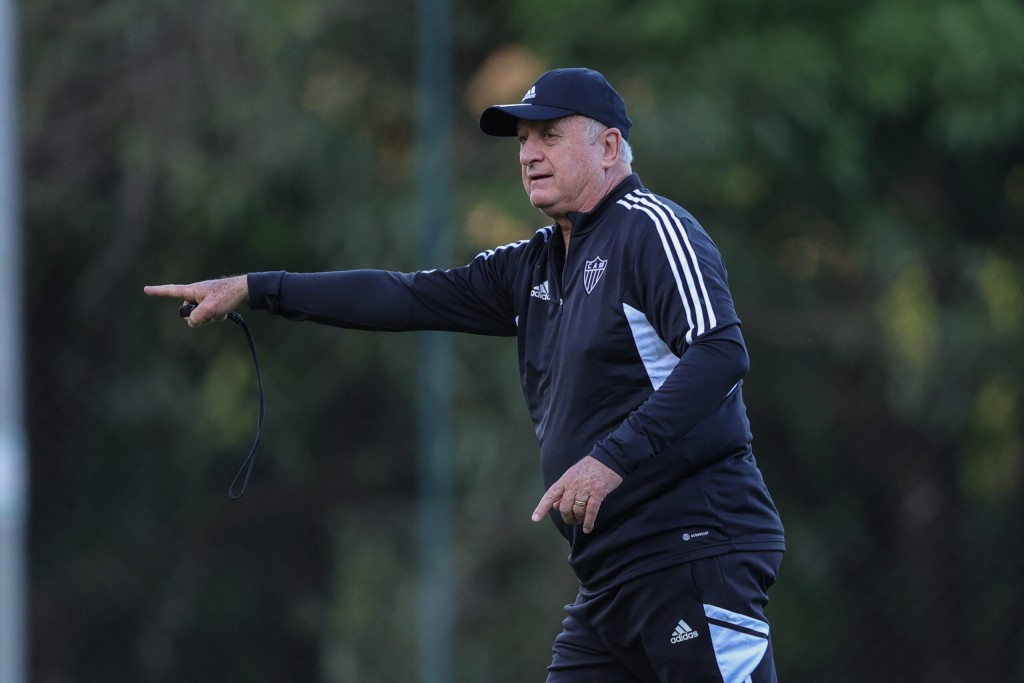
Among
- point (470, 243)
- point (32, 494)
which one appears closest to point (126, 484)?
point (32, 494)

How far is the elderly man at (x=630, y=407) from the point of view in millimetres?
3219

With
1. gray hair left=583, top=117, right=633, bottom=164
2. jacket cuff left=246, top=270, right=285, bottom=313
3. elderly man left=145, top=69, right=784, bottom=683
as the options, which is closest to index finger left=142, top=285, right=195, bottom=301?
elderly man left=145, top=69, right=784, bottom=683

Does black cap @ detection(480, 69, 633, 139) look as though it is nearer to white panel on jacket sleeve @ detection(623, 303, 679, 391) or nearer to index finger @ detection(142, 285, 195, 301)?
white panel on jacket sleeve @ detection(623, 303, 679, 391)

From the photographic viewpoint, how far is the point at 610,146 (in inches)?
146

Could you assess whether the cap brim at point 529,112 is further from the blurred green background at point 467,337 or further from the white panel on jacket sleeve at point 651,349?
the blurred green background at point 467,337

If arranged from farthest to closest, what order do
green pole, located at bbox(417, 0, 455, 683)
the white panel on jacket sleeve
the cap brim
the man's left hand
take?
1. green pole, located at bbox(417, 0, 455, 683)
2. the cap brim
3. the white panel on jacket sleeve
4. the man's left hand

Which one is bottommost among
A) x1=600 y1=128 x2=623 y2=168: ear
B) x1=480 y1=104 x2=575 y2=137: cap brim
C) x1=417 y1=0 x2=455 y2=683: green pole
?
x1=417 y1=0 x2=455 y2=683: green pole

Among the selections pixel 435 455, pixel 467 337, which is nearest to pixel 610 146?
pixel 467 337

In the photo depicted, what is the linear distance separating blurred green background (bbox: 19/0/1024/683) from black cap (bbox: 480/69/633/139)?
3165 mm

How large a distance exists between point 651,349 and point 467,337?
363cm

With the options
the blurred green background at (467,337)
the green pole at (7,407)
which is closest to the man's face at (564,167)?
the green pole at (7,407)

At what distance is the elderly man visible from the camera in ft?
10.6

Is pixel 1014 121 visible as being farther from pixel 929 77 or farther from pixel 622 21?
pixel 622 21

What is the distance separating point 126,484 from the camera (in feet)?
24.5
